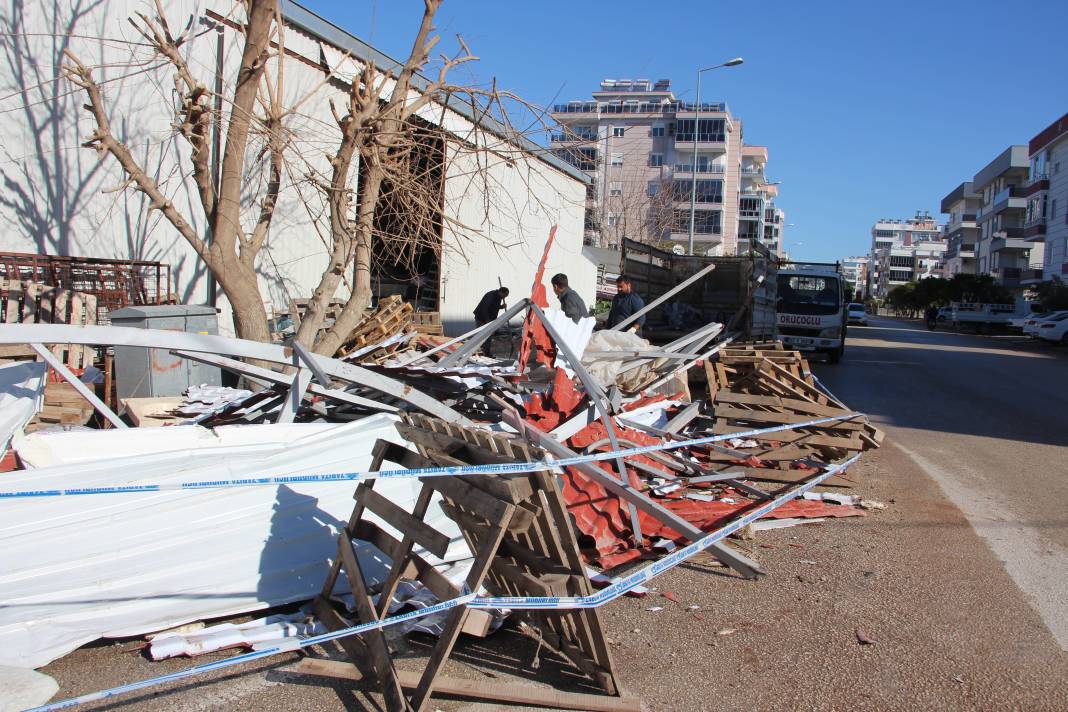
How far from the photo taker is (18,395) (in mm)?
4984

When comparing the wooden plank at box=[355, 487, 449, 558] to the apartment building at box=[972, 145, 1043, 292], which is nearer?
the wooden plank at box=[355, 487, 449, 558]

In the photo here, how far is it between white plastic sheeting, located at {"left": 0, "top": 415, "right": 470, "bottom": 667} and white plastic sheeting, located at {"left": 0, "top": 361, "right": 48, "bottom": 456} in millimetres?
314

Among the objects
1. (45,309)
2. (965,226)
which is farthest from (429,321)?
(965,226)

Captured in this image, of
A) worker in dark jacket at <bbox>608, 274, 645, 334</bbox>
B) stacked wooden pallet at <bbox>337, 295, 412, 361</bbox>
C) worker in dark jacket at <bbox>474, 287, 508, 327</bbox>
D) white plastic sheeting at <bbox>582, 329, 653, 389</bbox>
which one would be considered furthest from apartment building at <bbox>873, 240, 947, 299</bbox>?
white plastic sheeting at <bbox>582, 329, 653, 389</bbox>

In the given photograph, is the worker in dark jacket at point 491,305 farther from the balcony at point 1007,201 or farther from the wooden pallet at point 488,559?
the balcony at point 1007,201

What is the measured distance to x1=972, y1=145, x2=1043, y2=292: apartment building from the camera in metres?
71.9

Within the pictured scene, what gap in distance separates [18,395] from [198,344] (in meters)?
1.08

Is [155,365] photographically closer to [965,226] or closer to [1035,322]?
[1035,322]

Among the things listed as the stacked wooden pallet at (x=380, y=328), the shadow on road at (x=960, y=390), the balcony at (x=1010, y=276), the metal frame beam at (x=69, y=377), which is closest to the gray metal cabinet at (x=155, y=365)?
the stacked wooden pallet at (x=380, y=328)

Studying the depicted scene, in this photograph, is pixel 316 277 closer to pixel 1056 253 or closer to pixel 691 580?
pixel 691 580

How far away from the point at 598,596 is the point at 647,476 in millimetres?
3449

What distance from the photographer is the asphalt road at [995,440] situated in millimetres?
5559

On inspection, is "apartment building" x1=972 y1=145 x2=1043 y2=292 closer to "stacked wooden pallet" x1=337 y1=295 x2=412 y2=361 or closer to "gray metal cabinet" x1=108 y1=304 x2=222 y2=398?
"stacked wooden pallet" x1=337 y1=295 x2=412 y2=361

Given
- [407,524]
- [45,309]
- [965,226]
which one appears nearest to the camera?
[407,524]
